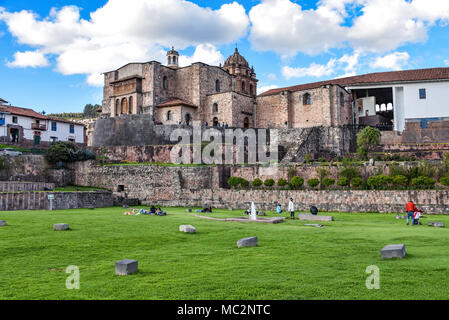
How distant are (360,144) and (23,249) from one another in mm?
31714

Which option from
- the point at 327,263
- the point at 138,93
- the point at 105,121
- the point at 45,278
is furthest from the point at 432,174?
the point at 138,93

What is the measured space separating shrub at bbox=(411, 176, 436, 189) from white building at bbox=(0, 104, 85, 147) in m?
38.8

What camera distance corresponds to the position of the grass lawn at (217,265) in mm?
5809

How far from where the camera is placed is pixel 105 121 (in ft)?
140

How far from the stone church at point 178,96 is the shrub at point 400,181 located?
86.0 feet

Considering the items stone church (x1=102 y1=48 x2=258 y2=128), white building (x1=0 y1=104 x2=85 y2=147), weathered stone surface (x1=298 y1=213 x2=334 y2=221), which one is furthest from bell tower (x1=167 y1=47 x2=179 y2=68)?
weathered stone surface (x1=298 y1=213 x2=334 y2=221)

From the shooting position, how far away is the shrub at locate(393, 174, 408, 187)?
23.8m

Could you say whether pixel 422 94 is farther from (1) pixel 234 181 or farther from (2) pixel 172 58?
(2) pixel 172 58

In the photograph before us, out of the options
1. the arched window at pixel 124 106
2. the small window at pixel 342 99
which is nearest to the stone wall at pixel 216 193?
the arched window at pixel 124 106

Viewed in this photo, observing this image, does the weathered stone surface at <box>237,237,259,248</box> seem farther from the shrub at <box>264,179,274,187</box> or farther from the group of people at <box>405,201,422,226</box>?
the shrub at <box>264,179,274,187</box>

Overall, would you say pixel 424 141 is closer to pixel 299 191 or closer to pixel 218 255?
pixel 299 191

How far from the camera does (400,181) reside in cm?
2381

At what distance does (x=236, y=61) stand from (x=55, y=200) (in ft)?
144

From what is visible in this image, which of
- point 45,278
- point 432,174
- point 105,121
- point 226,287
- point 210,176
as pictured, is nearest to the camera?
point 226,287
